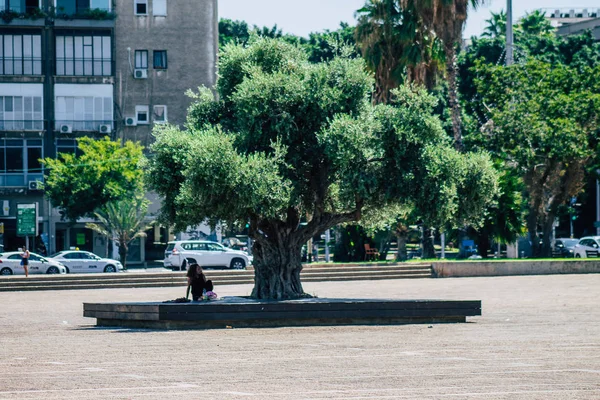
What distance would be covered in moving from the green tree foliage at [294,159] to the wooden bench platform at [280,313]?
1811 mm

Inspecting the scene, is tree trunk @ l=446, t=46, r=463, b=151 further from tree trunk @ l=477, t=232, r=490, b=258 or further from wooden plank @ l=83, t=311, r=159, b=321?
wooden plank @ l=83, t=311, r=159, b=321

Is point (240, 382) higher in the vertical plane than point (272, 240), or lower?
lower

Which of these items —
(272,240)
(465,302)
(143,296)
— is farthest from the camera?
(143,296)

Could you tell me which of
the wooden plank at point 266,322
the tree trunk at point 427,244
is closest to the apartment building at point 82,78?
the tree trunk at point 427,244

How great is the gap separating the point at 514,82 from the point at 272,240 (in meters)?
29.3

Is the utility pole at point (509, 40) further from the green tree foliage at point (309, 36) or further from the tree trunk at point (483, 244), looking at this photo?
the green tree foliage at point (309, 36)

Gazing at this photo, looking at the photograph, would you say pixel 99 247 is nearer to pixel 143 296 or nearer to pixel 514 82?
pixel 514 82

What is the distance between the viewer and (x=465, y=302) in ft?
69.1

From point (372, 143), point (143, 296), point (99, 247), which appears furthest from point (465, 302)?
point (99, 247)

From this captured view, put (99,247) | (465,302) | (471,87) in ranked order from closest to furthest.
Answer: (465,302), (99,247), (471,87)

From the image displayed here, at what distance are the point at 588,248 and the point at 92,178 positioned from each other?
26.4m

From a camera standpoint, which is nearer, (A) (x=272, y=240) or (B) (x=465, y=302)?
(B) (x=465, y=302)

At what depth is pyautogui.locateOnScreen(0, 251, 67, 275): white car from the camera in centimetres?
4809

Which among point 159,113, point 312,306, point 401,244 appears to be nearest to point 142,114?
point 159,113
